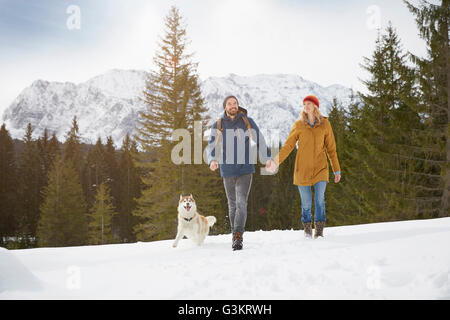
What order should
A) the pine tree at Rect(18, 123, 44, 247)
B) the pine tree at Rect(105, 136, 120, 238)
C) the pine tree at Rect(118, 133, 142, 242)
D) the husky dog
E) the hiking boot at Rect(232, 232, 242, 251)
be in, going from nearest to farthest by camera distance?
the hiking boot at Rect(232, 232, 242, 251), the husky dog, the pine tree at Rect(18, 123, 44, 247), the pine tree at Rect(118, 133, 142, 242), the pine tree at Rect(105, 136, 120, 238)

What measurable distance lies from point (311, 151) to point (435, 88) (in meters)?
10.4

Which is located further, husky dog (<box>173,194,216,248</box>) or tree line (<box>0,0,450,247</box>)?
tree line (<box>0,0,450,247</box>)

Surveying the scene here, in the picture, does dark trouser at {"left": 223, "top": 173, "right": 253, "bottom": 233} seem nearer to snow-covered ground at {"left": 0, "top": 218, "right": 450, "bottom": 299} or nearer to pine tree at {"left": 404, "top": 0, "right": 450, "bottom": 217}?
snow-covered ground at {"left": 0, "top": 218, "right": 450, "bottom": 299}

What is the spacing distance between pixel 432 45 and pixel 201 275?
1360 centimetres

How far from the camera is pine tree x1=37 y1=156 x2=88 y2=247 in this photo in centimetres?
2511

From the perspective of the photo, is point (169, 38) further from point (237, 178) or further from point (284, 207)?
point (284, 207)

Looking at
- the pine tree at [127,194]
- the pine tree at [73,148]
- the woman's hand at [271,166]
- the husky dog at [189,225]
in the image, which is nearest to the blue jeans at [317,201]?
the woman's hand at [271,166]

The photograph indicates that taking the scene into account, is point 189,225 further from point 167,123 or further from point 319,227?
point 167,123

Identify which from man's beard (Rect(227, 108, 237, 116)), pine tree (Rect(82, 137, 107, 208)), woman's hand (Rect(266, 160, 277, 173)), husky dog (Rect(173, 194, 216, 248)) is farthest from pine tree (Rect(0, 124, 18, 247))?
woman's hand (Rect(266, 160, 277, 173))

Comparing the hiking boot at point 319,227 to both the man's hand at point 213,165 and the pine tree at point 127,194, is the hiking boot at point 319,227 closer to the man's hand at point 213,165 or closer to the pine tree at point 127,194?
the man's hand at point 213,165

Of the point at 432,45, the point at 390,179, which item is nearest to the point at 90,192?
the point at 390,179

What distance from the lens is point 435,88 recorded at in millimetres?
11711

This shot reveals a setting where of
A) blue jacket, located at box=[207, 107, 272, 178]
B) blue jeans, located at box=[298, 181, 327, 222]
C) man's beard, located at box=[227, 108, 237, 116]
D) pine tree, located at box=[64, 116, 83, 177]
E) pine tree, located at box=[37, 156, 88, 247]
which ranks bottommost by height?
pine tree, located at box=[37, 156, 88, 247]

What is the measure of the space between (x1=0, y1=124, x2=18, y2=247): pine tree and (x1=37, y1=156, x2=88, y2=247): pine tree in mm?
13097
